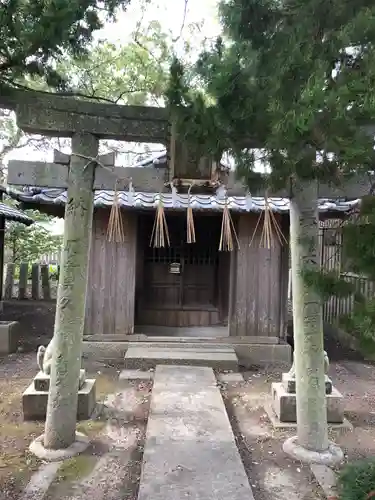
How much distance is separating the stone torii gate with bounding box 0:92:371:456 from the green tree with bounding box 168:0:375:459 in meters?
1.11

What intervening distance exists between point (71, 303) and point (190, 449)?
167 centimetres

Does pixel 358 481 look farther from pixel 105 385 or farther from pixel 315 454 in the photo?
pixel 105 385

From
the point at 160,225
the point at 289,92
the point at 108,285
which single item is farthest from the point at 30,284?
the point at 289,92

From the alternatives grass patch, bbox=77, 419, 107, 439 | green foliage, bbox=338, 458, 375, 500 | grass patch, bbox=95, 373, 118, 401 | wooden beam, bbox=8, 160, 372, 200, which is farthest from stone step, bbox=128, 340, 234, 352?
green foliage, bbox=338, 458, 375, 500

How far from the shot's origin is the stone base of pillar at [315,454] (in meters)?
3.93

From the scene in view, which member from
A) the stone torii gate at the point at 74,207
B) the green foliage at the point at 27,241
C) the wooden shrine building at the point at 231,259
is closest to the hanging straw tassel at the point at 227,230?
the wooden shrine building at the point at 231,259

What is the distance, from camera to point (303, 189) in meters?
3.98

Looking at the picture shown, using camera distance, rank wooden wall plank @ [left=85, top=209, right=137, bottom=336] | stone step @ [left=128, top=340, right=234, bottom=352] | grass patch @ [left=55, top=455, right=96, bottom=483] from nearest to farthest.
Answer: grass patch @ [left=55, top=455, right=96, bottom=483], stone step @ [left=128, top=340, right=234, bottom=352], wooden wall plank @ [left=85, top=209, right=137, bottom=336]

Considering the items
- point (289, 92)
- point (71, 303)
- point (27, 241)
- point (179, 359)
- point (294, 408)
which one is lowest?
point (294, 408)

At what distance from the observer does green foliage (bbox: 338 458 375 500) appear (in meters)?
2.51

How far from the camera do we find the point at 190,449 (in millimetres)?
3922

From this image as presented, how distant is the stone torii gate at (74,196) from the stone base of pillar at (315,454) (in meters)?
2.01

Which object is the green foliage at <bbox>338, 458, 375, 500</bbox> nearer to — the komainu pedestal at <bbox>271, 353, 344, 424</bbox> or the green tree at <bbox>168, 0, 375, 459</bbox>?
the green tree at <bbox>168, 0, 375, 459</bbox>

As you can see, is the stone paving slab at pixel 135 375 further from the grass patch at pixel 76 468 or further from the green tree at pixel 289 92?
the green tree at pixel 289 92
